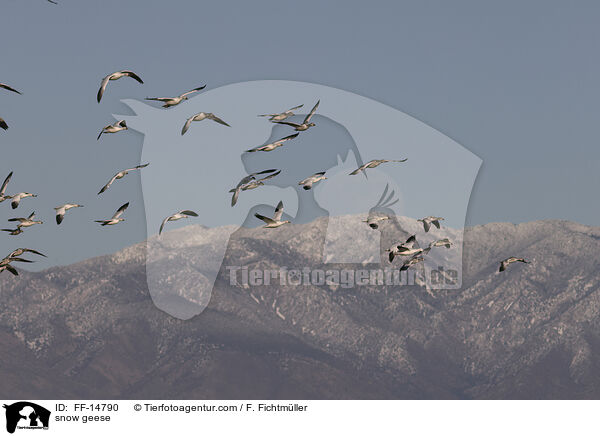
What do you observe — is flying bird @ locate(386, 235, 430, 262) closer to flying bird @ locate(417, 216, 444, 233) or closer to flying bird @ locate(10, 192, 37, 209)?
flying bird @ locate(417, 216, 444, 233)

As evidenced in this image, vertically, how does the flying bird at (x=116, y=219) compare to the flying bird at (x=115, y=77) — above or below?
below

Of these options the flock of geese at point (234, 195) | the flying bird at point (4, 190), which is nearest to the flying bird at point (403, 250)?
the flock of geese at point (234, 195)

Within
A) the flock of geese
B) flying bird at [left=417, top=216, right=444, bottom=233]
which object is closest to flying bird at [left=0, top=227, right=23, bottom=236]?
the flock of geese

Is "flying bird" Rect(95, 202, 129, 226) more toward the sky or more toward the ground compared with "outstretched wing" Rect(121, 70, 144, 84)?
more toward the ground

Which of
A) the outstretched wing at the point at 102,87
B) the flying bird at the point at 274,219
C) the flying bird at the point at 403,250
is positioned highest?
the outstretched wing at the point at 102,87

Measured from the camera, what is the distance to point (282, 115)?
62281 mm

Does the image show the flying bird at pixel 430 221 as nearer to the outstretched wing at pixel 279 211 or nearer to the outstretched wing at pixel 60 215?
the outstretched wing at pixel 279 211

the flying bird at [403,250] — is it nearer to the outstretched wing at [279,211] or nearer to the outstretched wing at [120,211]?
the outstretched wing at [279,211]

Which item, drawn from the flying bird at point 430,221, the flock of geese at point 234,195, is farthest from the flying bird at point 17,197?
the flying bird at point 430,221

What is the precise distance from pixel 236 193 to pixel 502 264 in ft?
58.9

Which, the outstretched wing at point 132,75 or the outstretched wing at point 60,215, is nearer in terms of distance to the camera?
the outstretched wing at point 132,75

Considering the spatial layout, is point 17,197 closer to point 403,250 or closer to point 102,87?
point 102,87
